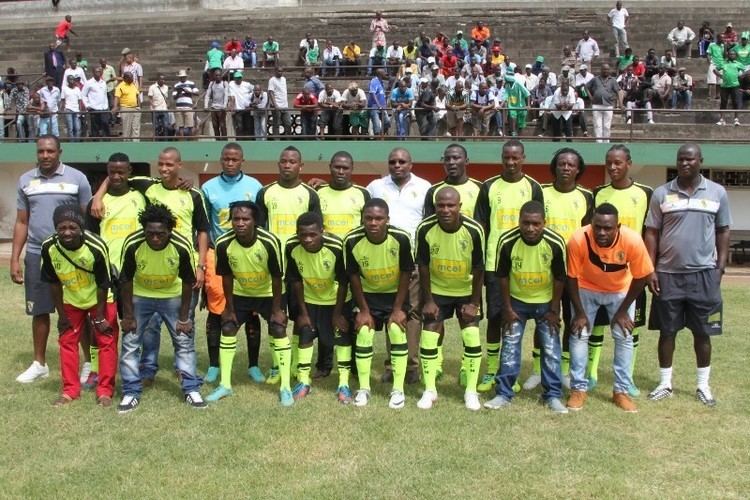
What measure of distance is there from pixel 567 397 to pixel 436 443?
163 cm

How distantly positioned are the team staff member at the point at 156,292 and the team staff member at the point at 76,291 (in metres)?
0.17

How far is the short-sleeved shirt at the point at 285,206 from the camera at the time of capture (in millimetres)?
7336

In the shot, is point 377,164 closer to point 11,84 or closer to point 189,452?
point 11,84

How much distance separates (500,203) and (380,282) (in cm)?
130

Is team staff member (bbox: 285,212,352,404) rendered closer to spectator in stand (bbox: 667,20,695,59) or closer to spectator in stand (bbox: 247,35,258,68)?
spectator in stand (bbox: 247,35,258,68)

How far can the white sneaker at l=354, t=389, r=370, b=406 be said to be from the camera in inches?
264

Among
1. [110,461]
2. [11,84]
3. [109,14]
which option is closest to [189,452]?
[110,461]

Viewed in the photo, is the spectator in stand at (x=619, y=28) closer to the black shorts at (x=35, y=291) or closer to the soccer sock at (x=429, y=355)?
the soccer sock at (x=429, y=355)

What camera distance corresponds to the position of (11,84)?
21016 mm

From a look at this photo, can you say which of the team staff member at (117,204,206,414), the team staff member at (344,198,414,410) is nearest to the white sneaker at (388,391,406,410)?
the team staff member at (344,198,414,410)

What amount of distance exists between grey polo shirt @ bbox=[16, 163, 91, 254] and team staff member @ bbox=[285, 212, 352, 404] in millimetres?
2159

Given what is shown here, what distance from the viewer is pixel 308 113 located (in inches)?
705

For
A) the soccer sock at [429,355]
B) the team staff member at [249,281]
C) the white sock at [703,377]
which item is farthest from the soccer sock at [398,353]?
the white sock at [703,377]

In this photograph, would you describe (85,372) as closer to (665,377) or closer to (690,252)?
(665,377)
